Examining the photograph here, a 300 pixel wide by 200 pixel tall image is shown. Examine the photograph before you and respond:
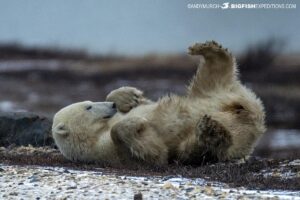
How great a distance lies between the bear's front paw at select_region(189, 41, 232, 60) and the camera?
729 centimetres

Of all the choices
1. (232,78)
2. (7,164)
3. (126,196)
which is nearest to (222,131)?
(232,78)

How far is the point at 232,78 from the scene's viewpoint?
747cm

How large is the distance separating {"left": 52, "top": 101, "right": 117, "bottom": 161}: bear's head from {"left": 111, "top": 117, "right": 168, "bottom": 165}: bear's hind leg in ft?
1.31

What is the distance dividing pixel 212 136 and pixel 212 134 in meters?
0.03

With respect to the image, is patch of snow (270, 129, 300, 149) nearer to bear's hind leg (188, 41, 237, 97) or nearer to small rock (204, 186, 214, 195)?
bear's hind leg (188, 41, 237, 97)

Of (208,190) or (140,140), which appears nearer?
(208,190)

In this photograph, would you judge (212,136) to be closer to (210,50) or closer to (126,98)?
(210,50)

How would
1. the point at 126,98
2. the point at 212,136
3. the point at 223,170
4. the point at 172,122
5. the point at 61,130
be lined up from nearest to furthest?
the point at 223,170 < the point at 212,136 < the point at 172,122 < the point at 61,130 < the point at 126,98

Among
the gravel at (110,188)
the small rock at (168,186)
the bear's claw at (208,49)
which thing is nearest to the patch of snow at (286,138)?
the bear's claw at (208,49)

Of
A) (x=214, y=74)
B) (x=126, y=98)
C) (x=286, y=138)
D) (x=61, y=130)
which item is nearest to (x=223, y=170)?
(x=214, y=74)

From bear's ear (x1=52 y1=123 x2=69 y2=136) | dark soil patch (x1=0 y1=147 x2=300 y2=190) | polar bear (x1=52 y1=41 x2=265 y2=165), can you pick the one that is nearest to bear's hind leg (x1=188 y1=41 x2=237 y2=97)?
polar bear (x1=52 y1=41 x2=265 y2=165)

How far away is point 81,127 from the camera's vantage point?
746cm

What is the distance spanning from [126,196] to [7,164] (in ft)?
6.35

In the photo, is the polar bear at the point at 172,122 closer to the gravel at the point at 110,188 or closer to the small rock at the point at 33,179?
the gravel at the point at 110,188
